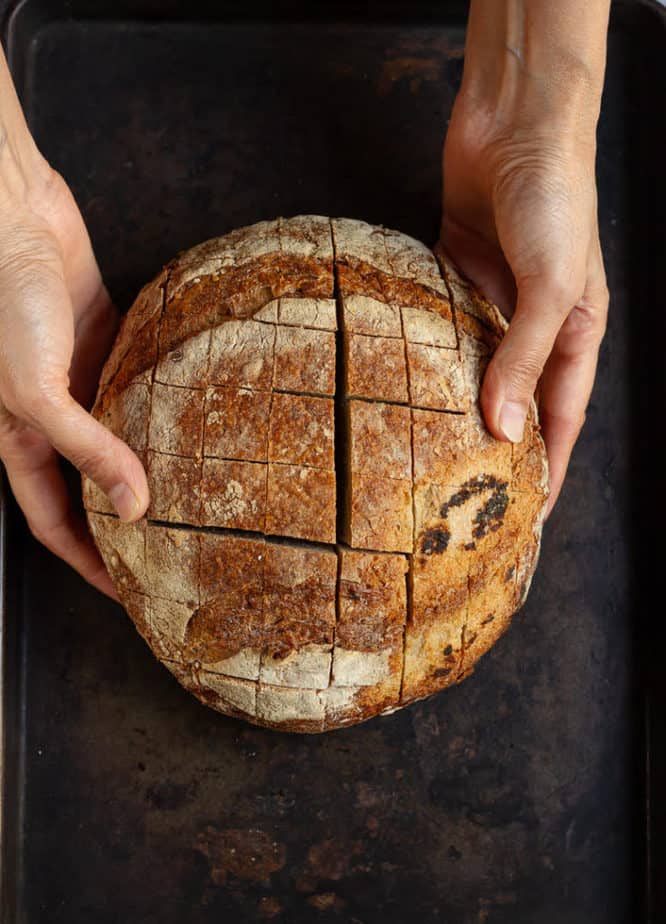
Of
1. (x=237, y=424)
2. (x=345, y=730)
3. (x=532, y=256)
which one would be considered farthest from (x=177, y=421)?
(x=345, y=730)

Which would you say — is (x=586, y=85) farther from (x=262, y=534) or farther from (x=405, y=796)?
(x=405, y=796)

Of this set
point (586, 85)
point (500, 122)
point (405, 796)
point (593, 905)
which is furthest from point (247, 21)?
point (593, 905)

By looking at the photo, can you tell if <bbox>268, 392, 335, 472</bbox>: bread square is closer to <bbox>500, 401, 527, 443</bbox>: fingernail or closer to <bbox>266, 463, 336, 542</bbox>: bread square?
<bbox>266, 463, 336, 542</bbox>: bread square

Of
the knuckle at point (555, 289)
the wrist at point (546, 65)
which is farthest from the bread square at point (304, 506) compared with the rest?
the wrist at point (546, 65)

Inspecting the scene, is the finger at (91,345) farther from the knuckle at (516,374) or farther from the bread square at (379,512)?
the knuckle at (516,374)

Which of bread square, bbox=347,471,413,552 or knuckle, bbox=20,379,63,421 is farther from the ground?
knuckle, bbox=20,379,63,421

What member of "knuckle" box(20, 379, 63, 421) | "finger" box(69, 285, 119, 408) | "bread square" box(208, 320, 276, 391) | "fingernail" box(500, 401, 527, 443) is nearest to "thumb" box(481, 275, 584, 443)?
"fingernail" box(500, 401, 527, 443)
